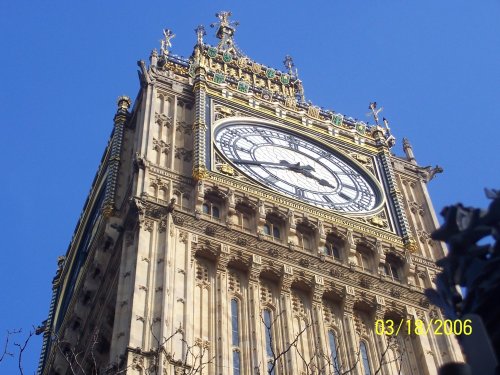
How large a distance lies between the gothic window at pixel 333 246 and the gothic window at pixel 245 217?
91.9 inches

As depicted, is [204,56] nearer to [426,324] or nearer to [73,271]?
[73,271]

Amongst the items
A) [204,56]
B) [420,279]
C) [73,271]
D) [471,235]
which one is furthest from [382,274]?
[471,235]

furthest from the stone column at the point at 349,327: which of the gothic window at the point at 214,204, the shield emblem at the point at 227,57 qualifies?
the shield emblem at the point at 227,57

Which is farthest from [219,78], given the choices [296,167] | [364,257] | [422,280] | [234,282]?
[234,282]

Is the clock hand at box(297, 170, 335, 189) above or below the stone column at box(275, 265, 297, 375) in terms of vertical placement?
above

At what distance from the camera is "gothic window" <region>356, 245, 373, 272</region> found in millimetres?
27094

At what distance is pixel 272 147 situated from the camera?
102ft

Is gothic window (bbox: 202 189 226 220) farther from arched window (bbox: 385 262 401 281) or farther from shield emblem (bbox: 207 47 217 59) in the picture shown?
shield emblem (bbox: 207 47 217 59)

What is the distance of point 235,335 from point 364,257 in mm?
6703

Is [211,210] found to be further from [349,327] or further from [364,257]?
[349,327]

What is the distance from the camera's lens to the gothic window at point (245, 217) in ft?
86.3

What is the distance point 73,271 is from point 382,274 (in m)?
11.3

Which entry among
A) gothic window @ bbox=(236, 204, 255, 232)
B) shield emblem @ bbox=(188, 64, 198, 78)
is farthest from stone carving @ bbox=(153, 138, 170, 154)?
shield emblem @ bbox=(188, 64, 198, 78)

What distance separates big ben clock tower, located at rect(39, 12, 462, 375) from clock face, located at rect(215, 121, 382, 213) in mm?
65
